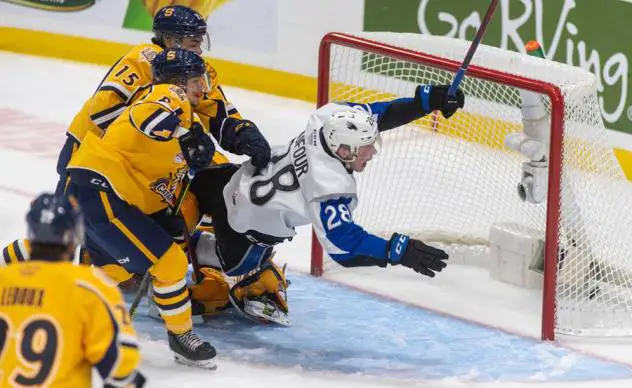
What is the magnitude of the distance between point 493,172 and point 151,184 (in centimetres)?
158

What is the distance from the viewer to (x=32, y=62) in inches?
338

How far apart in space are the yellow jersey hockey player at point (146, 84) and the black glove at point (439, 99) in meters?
0.65

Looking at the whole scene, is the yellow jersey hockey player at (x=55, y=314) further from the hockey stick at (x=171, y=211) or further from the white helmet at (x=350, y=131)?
the hockey stick at (x=171, y=211)

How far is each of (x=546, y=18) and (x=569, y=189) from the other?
1.95 metres

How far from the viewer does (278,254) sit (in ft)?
18.2

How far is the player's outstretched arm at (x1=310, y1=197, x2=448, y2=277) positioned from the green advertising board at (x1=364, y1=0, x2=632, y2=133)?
2.45 m

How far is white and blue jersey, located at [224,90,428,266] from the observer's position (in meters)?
4.18

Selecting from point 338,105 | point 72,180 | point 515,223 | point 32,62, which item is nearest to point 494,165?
point 515,223

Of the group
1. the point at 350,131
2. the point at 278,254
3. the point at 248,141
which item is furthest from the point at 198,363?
the point at 278,254

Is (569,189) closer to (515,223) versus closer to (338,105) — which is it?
(515,223)

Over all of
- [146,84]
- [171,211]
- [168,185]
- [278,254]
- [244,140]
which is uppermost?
[146,84]

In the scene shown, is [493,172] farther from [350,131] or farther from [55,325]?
[55,325]

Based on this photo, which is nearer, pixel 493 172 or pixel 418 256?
pixel 418 256

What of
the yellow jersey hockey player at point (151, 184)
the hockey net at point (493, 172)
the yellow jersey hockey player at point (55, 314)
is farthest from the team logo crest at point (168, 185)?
the yellow jersey hockey player at point (55, 314)
